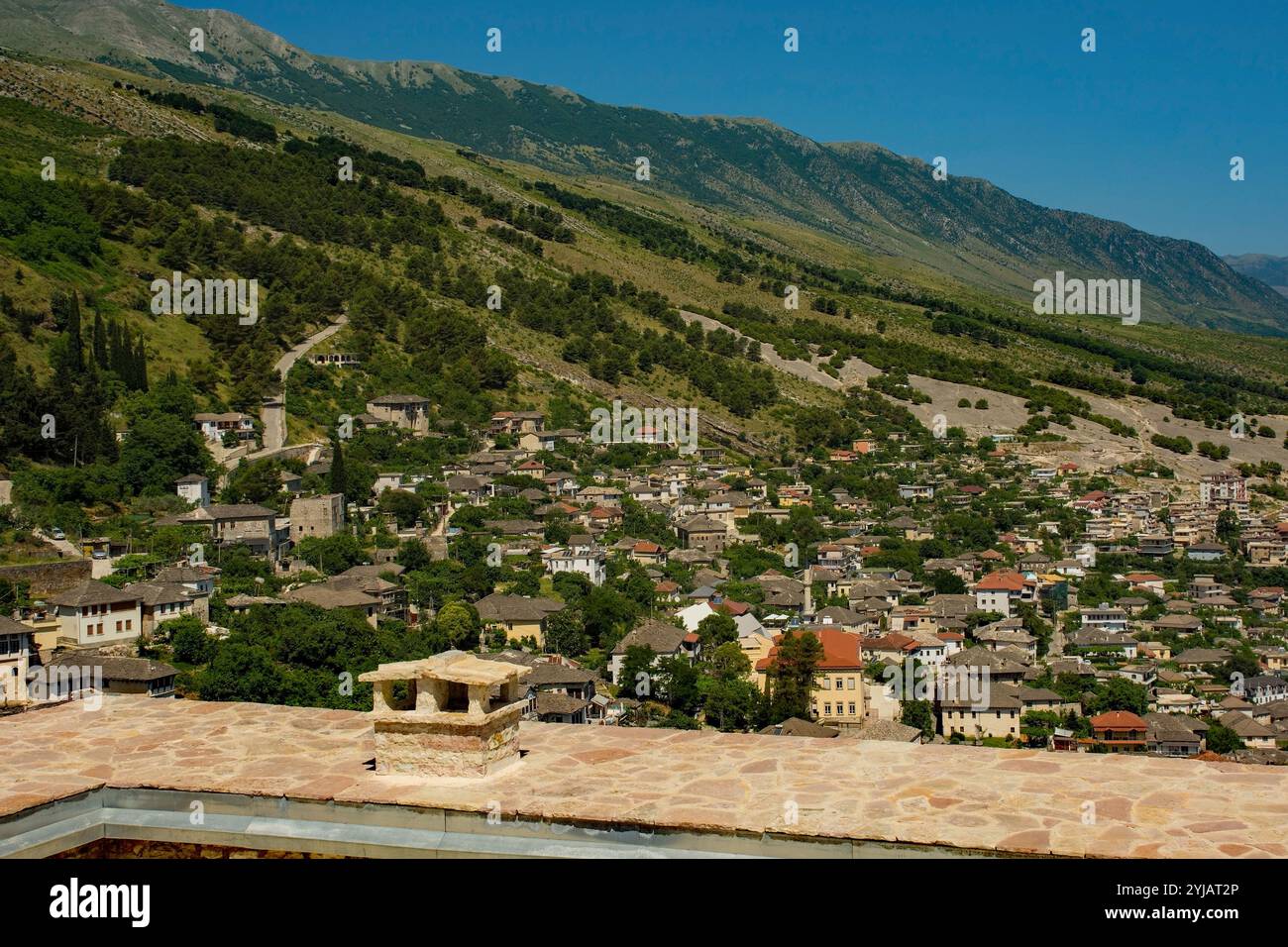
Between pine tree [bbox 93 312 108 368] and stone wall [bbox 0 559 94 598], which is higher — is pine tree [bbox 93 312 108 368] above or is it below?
above

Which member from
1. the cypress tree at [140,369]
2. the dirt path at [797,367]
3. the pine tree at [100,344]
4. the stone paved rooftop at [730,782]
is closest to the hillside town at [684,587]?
the cypress tree at [140,369]

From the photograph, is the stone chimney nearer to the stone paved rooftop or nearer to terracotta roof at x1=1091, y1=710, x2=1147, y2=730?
the stone paved rooftop

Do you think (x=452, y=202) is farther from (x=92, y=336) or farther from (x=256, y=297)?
(x=92, y=336)

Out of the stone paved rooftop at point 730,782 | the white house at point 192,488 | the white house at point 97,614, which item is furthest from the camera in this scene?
the white house at point 192,488

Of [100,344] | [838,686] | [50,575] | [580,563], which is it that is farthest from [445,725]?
[100,344]

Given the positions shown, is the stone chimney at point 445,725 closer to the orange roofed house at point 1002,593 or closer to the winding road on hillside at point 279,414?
the orange roofed house at point 1002,593

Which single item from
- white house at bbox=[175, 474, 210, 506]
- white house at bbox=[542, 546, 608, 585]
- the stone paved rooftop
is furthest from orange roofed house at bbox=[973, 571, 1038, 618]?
the stone paved rooftop
